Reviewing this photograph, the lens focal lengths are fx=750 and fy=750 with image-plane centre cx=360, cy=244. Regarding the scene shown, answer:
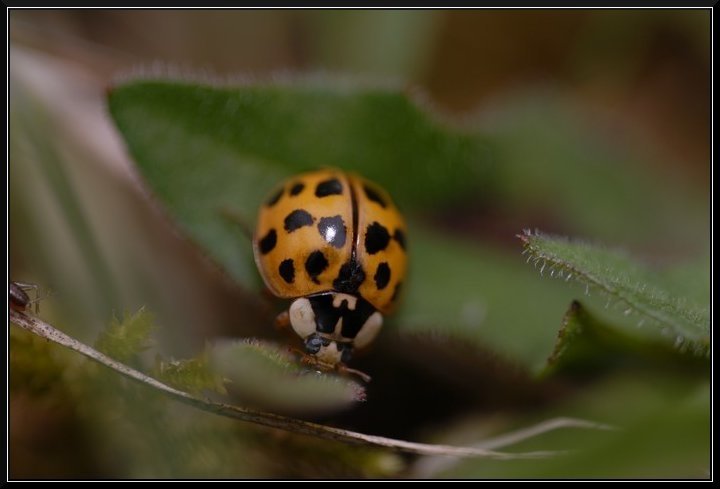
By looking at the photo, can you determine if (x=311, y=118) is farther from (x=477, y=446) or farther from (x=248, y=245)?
(x=477, y=446)

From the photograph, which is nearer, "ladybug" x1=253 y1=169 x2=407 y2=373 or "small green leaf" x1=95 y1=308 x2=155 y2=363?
"small green leaf" x1=95 y1=308 x2=155 y2=363

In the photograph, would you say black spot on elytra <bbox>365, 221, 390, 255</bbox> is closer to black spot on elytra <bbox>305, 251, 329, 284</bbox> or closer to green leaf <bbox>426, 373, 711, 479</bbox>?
black spot on elytra <bbox>305, 251, 329, 284</bbox>

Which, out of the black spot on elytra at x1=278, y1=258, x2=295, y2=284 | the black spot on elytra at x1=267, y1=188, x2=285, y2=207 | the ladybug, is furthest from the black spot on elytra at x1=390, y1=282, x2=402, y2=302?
the black spot on elytra at x1=267, y1=188, x2=285, y2=207

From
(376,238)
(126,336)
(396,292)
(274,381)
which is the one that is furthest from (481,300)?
(126,336)

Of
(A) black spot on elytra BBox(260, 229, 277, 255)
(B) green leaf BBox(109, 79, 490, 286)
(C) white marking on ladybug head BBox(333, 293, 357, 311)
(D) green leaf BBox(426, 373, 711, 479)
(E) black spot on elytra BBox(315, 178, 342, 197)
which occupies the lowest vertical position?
(D) green leaf BBox(426, 373, 711, 479)

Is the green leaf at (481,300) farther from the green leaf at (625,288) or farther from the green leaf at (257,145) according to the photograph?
the green leaf at (625,288)

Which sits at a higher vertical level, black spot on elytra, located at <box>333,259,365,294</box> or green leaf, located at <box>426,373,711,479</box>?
black spot on elytra, located at <box>333,259,365,294</box>
